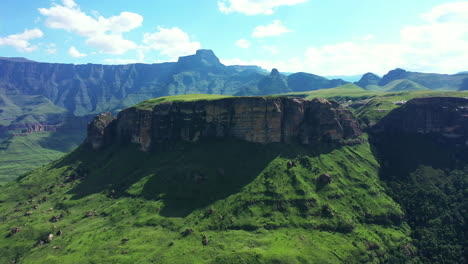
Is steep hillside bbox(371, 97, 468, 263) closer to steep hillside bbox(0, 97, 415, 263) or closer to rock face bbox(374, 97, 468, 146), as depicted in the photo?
rock face bbox(374, 97, 468, 146)

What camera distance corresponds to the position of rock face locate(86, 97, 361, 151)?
171 metres

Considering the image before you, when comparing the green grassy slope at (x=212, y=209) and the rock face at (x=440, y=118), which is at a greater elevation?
the rock face at (x=440, y=118)

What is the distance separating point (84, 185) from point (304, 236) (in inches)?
5382

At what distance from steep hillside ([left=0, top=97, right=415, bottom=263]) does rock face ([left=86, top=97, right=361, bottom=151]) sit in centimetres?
93

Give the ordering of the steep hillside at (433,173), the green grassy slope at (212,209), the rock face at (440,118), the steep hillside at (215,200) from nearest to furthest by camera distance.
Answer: the green grassy slope at (212,209)
the steep hillside at (215,200)
the steep hillside at (433,173)
the rock face at (440,118)

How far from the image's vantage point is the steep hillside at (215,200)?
382 ft

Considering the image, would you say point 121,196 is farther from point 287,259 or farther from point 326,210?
point 326,210

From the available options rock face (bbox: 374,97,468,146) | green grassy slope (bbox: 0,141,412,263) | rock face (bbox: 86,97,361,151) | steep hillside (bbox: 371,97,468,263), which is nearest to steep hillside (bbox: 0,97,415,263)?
green grassy slope (bbox: 0,141,412,263)

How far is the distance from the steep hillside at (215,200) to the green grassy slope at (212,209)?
22.9 inches

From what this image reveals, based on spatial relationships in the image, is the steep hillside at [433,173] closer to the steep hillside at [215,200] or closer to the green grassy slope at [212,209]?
the steep hillside at [215,200]

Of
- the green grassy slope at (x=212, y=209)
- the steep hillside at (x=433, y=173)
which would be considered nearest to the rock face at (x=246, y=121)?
the green grassy slope at (x=212, y=209)

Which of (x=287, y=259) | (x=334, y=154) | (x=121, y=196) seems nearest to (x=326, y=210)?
(x=287, y=259)

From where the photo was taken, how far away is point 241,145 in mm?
171125

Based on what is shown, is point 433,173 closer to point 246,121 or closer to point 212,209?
point 246,121
